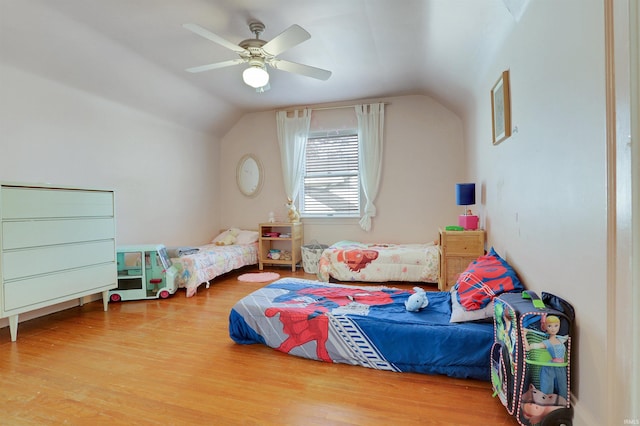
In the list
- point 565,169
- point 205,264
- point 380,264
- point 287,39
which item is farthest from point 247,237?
point 565,169

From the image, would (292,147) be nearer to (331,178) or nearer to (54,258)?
(331,178)

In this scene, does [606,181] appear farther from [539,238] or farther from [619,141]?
[539,238]

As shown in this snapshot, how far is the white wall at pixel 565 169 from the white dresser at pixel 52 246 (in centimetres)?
368

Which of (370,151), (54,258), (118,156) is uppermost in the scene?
(370,151)

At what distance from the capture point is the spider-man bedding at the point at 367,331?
6.19 feet

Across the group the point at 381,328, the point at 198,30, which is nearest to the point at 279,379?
the point at 381,328

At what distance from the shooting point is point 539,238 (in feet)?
5.87

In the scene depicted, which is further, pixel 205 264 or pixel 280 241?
pixel 280 241

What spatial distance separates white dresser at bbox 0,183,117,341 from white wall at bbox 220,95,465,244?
2.80m

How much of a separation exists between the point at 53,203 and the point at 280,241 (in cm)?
319

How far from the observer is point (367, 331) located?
2.04 m

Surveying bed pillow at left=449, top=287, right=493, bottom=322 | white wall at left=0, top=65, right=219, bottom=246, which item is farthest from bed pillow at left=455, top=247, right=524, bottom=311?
white wall at left=0, top=65, right=219, bottom=246

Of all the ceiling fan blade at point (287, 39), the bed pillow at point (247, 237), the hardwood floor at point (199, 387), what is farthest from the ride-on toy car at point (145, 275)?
the ceiling fan blade at point (287, 39)

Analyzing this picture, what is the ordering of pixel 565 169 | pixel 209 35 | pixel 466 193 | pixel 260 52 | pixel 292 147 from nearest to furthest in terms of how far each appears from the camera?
pixel 565 169, pixel 209 35, pixel 260 52, pixel 466 193, pixel 292 147
